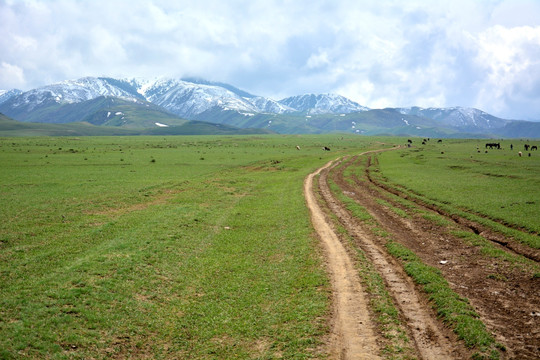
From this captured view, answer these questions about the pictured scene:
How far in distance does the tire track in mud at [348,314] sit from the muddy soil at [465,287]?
4.85 ft

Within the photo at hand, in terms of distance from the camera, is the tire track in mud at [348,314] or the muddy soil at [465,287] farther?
the muddy soil at [465,287]

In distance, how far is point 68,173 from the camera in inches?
2192

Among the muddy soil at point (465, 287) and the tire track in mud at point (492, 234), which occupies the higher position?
the tire track in mud at point (492, 234)

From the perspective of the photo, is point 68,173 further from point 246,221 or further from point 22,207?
point 246,221

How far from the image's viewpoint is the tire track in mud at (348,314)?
33.0 feet

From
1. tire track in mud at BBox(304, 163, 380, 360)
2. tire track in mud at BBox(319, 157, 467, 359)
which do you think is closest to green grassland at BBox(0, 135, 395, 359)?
tire track in mud at BBox(304, 163, 380, 360)

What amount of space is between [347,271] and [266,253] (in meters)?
5.45

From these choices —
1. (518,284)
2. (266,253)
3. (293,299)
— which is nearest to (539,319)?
(518,284)

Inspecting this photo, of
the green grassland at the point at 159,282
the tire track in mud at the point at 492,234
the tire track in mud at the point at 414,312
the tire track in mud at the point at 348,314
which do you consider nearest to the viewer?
the tire track in mud at the point at 414,312

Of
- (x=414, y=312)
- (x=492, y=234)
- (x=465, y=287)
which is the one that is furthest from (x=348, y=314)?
(x=492, y=234)

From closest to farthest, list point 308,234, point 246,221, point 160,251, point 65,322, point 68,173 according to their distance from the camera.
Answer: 1. point 65,322
2. point 160,251
3. point 308,234
4. point 246,221
5. point 68,173

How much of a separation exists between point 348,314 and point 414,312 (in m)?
2.55

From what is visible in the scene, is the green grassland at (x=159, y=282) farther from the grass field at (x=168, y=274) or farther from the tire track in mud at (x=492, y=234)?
the tire track in mud at (x=492, y=234)

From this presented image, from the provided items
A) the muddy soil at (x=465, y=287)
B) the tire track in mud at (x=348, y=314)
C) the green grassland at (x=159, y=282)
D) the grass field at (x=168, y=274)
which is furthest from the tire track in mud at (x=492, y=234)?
the green grassland at (x=159, y=282)
